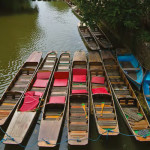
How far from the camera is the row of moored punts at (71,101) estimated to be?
32.0ft

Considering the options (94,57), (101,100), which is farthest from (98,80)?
(94,57)

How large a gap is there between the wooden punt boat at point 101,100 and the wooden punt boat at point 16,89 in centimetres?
543

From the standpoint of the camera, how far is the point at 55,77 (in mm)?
14430

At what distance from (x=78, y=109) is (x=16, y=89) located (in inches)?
218

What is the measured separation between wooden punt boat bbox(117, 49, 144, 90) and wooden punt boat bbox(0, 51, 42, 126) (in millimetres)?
8511

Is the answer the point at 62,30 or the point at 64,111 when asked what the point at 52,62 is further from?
the point at 62,30

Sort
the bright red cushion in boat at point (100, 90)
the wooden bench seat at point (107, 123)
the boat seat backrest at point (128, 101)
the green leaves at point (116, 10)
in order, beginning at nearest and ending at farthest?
the wooden bench seat at point (107, 123)
the boat seat backrest at point (128, 101)
the bright red cushion in boat at point (100, 90)
the green leaves at point (116, 10)

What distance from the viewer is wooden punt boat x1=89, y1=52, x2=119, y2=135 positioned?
396 inches

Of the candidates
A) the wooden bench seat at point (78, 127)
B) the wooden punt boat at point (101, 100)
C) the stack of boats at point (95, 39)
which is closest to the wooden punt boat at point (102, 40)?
the stack of boats at point (95, 39)

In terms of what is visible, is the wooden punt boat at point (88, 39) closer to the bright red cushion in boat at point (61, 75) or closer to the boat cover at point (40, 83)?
the bright red cushion in boat at point (61, 75)

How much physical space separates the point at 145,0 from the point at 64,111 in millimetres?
12494

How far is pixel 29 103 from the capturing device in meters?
11.7

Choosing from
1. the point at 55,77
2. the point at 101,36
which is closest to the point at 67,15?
the point at 101,36

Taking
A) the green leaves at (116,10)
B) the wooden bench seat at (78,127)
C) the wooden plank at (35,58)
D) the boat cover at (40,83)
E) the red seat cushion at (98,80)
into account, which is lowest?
the wooden bench seat at (78,127)
